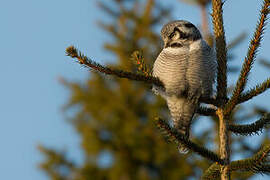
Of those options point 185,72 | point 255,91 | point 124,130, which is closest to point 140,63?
point 185,72

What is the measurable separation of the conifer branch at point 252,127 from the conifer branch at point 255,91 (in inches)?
5.8

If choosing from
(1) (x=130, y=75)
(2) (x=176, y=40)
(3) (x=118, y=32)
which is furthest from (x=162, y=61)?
(3) (x=118, y=32)

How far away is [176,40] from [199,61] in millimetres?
310

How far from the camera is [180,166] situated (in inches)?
366

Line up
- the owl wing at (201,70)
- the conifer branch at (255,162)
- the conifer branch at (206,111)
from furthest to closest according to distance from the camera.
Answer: the owl wing at (201,70) < the conifer branch at (206,111) < the conifer branch at (255,162)

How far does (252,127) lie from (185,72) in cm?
97

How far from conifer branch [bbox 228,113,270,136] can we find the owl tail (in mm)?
739

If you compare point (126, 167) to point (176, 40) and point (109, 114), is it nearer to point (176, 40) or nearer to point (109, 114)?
point (109, 114)

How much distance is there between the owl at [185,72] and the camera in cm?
321

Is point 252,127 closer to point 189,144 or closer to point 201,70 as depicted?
point 189,144

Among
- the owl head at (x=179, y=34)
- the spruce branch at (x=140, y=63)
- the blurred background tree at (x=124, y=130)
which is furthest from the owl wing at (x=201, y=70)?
the blurred background tree at (x=124, y=130)

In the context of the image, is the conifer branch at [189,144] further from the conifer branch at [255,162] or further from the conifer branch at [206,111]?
the conifer branch at [206,111]

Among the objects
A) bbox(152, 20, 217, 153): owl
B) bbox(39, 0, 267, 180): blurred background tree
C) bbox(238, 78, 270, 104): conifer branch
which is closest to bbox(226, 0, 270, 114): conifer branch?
bbox(238, 78, 270, 104): conifer branch

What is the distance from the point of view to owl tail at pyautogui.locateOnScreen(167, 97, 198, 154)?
10.6 ft
